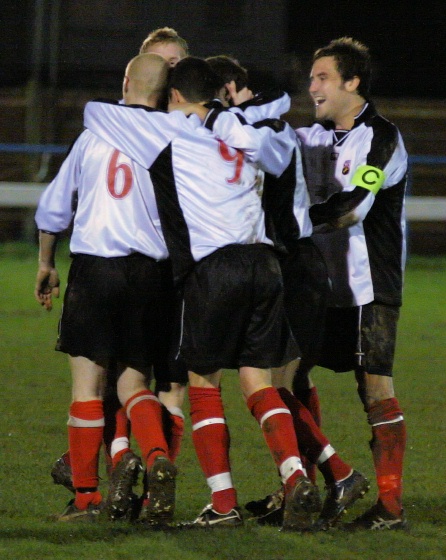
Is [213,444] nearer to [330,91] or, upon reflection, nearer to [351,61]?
[330,91]

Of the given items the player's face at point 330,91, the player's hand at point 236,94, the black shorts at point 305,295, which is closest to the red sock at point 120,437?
the black shorts at point 305,295

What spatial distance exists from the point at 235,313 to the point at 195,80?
89 cm

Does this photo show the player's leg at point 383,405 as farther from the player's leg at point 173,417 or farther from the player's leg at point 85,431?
the player's leg at point 85,431

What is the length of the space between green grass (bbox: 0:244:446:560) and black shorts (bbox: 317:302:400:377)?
25.0 inches

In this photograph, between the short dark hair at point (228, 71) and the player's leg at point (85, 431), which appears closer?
the player's leg at point (85, 431)

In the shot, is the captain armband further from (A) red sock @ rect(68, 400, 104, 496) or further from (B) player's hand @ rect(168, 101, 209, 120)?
(A) red sock @ rect(68, 400, 104, 496)

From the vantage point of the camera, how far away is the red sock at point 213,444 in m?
4.20

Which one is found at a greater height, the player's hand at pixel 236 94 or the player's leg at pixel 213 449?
the player's hand at pixel 236 94

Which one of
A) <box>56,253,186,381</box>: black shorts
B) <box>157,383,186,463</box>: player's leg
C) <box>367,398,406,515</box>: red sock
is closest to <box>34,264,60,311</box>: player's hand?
<box>56,253,186,381</box>: black shorts

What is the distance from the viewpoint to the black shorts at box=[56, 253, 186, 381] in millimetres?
4332

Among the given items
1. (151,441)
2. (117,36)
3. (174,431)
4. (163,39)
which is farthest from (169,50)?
(117,36)

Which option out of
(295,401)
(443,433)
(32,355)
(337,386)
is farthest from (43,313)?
(295,401)

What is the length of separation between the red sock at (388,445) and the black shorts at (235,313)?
0.47m

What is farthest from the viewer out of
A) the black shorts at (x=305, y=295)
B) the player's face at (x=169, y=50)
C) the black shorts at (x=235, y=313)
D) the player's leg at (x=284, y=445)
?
the player's face at (x=169, y=50)
